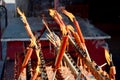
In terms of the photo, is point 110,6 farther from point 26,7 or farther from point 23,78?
point 23,78

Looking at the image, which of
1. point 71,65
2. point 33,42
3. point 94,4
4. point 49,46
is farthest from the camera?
point 94,4

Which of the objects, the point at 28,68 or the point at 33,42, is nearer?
the point at 33,42

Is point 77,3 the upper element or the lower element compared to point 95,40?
lower

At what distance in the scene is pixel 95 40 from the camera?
3939 millimetres

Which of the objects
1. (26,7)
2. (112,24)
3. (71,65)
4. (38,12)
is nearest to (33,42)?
(71,65)

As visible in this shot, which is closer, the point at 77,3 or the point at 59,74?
the point at 59,74

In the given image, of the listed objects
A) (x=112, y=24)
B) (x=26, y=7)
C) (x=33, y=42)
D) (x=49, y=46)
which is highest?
(x=33, y=42)

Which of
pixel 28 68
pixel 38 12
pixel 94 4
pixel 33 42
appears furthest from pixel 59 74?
pixel 94 4

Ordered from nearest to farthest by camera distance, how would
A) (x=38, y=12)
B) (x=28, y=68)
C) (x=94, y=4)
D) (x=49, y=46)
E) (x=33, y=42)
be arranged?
(x=33, y=42)
(x=28, y=68)
(x=49, y=46)
(x=38, y=12)
(x=94, y=4)

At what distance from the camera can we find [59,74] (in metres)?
3.17

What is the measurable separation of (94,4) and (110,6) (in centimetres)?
49

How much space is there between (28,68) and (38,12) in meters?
4.90

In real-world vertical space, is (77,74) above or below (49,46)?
above

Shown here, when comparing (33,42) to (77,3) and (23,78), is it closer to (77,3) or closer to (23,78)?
(23,78)
